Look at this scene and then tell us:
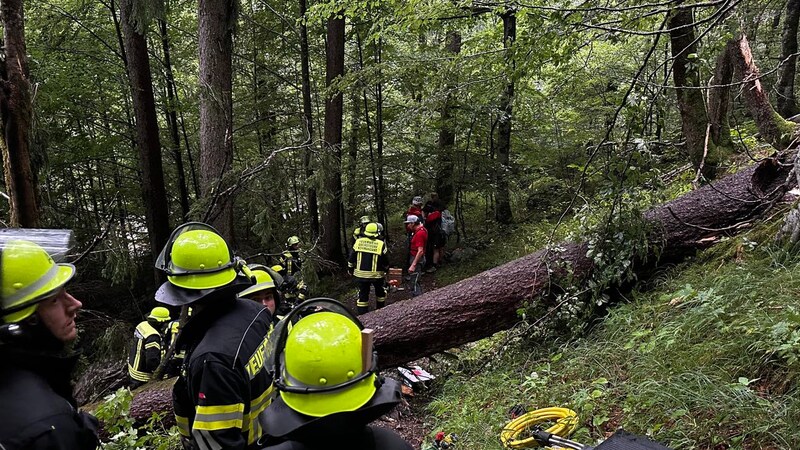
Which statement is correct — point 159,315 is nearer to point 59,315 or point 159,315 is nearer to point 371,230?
point 371,230

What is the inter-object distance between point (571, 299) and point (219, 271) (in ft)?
12.3

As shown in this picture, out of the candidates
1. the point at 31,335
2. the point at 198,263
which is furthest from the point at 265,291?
the point at 31,335

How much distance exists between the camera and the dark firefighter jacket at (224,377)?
2316mm

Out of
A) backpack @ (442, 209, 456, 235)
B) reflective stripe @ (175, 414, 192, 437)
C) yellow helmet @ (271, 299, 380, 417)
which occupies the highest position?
yellow helmet @ (271, 299, 380, 417)

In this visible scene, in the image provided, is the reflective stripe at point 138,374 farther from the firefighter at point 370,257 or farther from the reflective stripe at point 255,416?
the firefighter at point 370,257

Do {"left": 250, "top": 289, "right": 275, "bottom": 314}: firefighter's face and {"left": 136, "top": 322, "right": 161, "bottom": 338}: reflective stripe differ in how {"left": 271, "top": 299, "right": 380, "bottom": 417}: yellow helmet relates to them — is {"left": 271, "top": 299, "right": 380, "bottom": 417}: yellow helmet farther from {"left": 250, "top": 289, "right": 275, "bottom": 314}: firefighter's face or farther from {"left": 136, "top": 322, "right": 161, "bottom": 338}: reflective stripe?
{"left": 136, "top": 322, "right": 161, "bottom": 338}: reflective stripe

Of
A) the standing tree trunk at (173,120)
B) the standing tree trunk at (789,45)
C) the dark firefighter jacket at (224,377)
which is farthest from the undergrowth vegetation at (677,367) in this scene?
the standing tree trunk at (173,120)

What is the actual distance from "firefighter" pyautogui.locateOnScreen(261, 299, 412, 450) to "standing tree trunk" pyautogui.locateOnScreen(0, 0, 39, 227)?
324 centimetres

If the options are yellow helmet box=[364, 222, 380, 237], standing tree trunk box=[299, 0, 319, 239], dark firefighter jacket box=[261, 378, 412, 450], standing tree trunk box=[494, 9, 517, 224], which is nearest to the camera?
dark firefighter jacket box=[261, 378, 412, 450]

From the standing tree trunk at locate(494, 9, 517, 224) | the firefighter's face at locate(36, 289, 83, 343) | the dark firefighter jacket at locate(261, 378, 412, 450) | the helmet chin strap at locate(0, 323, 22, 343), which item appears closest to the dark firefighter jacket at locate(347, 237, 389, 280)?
the standing tree trunk at locate(494, 9, 517, 224)

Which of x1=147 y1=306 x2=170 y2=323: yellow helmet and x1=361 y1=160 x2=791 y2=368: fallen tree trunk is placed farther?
x1=147 y1=306 x2=170 y2=323: yellow helmet

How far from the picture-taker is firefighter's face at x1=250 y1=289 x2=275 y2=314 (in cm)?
367

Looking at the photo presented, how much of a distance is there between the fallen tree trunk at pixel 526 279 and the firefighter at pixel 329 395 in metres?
3.91

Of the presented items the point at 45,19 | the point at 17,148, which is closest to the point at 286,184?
the point at 17,148
